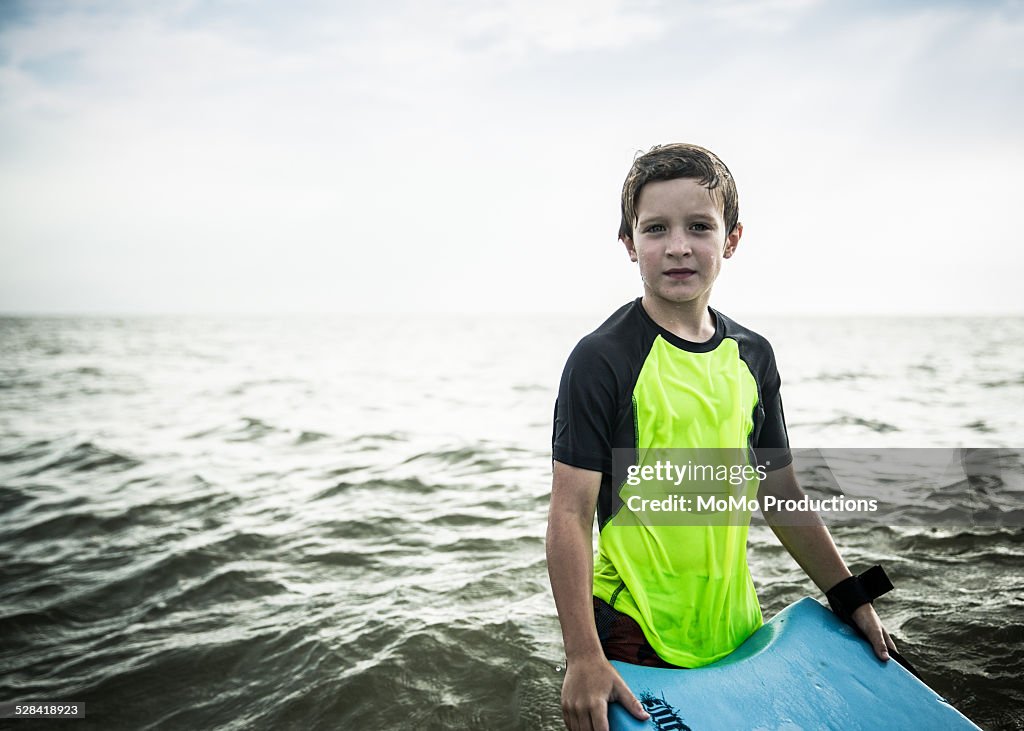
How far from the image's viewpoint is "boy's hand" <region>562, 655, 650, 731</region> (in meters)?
1.57

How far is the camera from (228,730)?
282cm

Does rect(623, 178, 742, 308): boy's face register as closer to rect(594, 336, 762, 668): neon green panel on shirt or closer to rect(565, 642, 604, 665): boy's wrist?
rect(594, 336, 762, 668): neon green panel on shirt

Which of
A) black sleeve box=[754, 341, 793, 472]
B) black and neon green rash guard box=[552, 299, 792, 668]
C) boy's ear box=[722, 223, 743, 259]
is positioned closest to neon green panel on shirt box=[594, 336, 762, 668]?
black and neon green rash guard box=[552, 299, 792, 668]

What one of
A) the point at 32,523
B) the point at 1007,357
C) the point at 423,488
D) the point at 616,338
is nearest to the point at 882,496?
the point at 423,488

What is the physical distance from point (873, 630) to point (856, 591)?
0.12 metres

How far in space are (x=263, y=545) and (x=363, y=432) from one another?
467cm

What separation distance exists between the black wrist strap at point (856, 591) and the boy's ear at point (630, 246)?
1.24 metres

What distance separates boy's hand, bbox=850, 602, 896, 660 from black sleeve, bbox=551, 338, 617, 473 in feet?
3.24

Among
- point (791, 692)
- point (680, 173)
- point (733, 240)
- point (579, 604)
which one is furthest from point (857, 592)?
point (680, 173)

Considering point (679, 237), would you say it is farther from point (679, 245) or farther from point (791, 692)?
point (791, 692)

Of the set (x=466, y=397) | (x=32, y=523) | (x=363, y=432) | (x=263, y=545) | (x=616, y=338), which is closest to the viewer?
(x=616, y=338)

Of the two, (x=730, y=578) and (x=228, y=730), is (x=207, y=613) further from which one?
(x=730, y=578)

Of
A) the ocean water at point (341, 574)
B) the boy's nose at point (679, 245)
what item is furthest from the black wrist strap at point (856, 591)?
the boy's nose at point (679, 245)

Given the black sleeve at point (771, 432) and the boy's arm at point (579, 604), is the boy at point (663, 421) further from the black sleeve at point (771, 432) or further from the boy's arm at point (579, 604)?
the black sleeve at point (771, 432)
